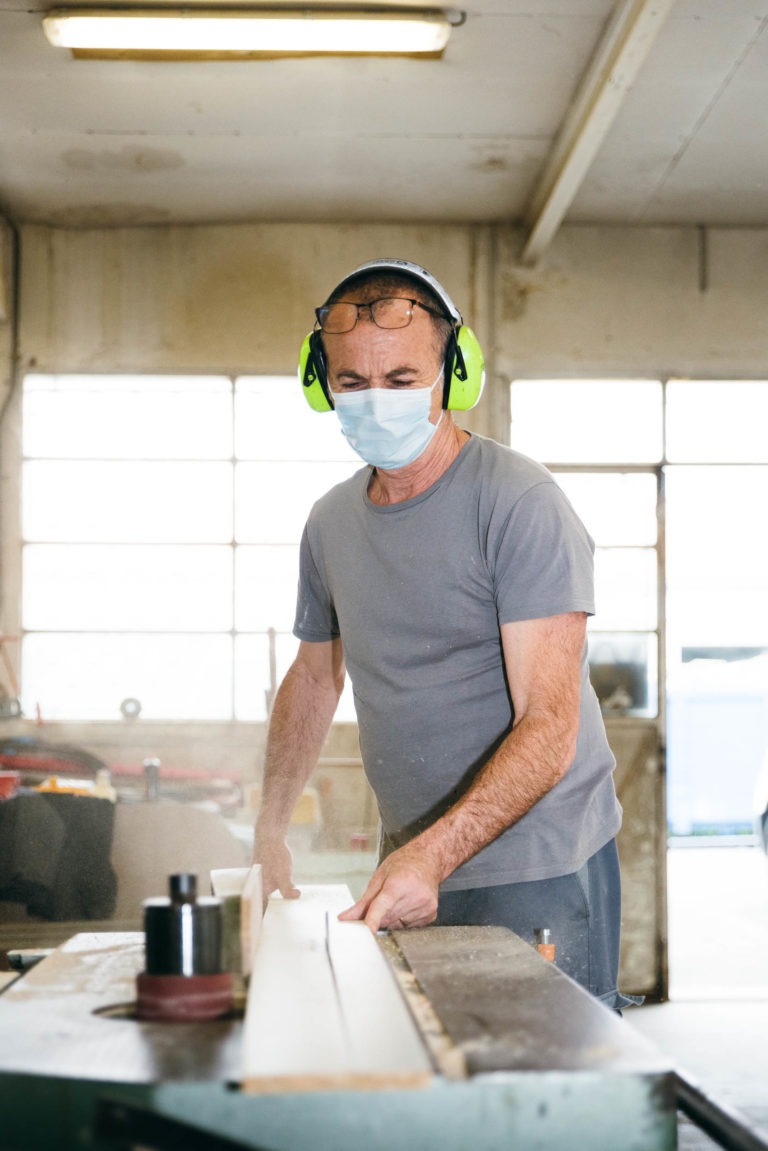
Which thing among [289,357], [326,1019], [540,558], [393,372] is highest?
[289,357]

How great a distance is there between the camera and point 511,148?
4.21m

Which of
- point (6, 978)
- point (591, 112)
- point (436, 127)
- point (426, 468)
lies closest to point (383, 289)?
point (426, 468)

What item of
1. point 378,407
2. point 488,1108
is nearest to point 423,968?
point 488,1108

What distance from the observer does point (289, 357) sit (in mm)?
4750

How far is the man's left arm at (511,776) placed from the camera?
1293 millimetres

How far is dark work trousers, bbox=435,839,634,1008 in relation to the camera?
5.06 feet

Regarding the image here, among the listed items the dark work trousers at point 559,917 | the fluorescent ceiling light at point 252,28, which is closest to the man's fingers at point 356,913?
the dark work trousers at point 559,917

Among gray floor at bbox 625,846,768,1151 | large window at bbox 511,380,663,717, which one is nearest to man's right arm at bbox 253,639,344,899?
gray floor at bbox 625,846,768,1151

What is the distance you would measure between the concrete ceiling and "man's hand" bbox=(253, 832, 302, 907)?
248 cm

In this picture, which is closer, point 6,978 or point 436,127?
point 6,978

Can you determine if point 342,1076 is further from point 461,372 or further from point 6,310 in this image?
point 6,310

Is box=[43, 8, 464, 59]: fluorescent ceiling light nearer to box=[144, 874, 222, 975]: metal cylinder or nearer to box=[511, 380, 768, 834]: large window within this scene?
box=[511, 380, 768, 834]: large window

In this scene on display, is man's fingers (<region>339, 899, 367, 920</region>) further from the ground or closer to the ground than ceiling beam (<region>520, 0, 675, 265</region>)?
closer to the ground

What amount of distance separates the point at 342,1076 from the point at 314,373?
1.25 metres
